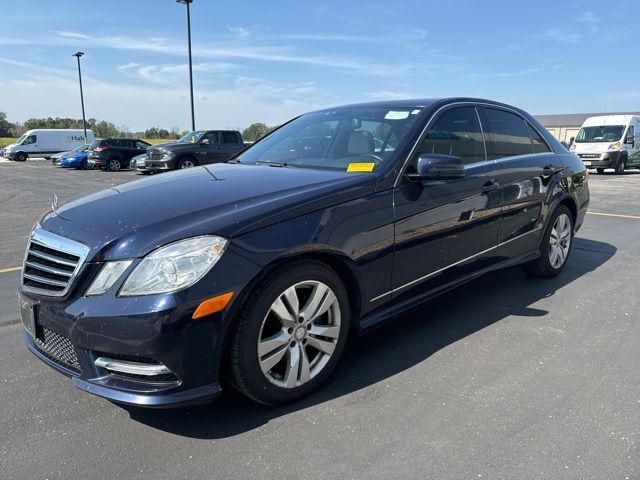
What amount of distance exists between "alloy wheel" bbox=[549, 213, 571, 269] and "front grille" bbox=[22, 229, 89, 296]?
404 centimetres

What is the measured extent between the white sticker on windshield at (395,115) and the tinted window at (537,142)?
1692mm

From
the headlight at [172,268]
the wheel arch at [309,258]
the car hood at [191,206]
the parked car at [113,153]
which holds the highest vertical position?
the car hood at [191,206]

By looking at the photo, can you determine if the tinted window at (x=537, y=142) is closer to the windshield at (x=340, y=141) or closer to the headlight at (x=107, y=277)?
the windshield at (x=340, y=141)

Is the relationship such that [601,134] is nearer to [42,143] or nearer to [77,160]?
[77,160]

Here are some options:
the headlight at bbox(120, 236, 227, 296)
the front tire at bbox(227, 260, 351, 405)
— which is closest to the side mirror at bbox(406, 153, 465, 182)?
the front tire at bbox(227, 260, 351, 405)

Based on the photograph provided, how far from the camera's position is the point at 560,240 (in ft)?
16.2

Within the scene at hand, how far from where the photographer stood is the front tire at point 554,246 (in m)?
4.72

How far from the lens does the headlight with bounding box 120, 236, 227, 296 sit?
2254 mm

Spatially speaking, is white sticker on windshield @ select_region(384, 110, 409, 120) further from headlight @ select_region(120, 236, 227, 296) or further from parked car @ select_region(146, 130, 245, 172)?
parked car @ select_region(146, 130, 245, 172)

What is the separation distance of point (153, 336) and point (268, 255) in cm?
63

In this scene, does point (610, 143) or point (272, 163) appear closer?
point (272, 163)

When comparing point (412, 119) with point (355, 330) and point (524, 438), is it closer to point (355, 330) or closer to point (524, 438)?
point (355, 330)

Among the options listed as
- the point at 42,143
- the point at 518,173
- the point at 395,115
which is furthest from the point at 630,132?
the point at 42,143

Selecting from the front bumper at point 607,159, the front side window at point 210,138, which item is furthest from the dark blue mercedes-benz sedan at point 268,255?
the front bumper at point 607,159
